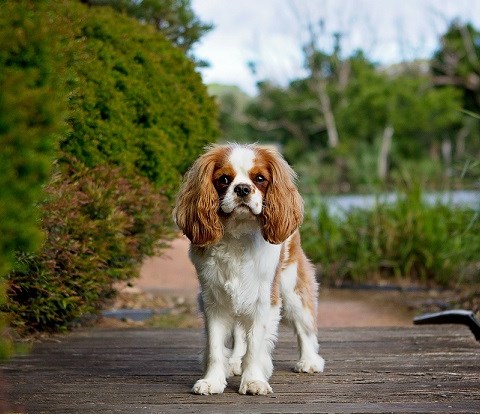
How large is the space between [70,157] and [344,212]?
264 inches

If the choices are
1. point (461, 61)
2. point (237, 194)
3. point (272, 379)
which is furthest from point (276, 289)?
point (461, 61)

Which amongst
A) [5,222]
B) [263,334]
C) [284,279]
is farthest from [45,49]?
[284,279]

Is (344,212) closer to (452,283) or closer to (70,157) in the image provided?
(452,283)

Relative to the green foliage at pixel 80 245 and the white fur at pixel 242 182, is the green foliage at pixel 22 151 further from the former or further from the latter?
the green foliage at pixel 80 245

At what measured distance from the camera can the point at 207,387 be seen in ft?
15.7

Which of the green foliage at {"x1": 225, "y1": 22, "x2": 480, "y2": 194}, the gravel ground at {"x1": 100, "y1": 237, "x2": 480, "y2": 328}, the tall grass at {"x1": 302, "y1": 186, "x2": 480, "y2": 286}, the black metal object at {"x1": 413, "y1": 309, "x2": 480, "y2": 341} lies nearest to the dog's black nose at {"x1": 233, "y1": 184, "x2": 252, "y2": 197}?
the black metal object at {"x1": 413, "y1": 309, "x2": 480, "y2": 341}

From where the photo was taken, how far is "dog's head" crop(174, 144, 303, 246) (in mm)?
4730

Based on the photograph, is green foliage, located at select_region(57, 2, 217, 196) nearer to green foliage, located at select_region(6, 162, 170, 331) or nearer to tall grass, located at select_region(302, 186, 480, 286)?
green foliage, located at select_region(6, 162, 170, 331)

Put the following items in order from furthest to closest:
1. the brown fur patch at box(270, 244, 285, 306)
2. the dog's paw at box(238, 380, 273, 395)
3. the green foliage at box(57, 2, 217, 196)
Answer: the green foliage at box(57, 2, 217, 196) → the brown fur patch at box(270, 244, 285, 306) → the dog's paw at box(238, 380, 273, 395)

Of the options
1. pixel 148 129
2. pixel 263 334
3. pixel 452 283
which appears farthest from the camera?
pixel 452 283

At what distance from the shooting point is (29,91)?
295 cm

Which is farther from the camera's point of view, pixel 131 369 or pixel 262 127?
pixel 262 127

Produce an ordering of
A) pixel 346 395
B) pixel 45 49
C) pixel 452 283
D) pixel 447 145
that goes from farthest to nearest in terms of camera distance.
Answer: pixel 447 145, pixel 452 283, pixel 346 395, pixel 45 49

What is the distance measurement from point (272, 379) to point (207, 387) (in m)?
0.64
